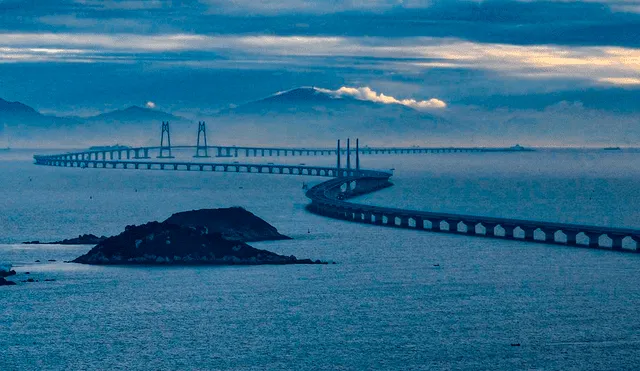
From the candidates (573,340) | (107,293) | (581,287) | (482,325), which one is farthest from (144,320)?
(581,287)

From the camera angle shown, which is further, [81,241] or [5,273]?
[81,241]

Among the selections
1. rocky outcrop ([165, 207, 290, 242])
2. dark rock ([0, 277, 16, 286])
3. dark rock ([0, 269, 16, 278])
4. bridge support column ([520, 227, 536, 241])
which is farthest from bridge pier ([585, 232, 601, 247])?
dark rock ([0, 277, 16, 286])

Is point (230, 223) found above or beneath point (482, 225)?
above

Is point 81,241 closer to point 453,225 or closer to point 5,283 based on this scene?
point 5,283

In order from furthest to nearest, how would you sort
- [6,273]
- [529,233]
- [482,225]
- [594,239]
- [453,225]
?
[482,225]
[453,225]
[529,233]
[594,239]
[6,273]

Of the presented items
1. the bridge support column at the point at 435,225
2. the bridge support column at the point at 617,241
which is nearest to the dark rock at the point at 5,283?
the bridge support column at the point at 617,241

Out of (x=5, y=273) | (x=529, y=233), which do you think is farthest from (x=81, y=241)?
(x=529, y=233)

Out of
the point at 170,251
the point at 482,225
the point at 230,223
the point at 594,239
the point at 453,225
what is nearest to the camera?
the point at 170,251

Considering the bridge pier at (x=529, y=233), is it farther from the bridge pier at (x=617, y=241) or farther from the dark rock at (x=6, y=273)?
the dark rock at (x=6, y=273)
